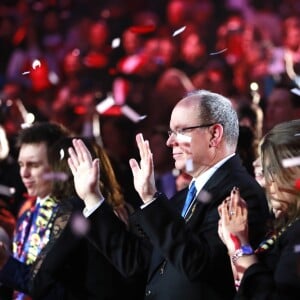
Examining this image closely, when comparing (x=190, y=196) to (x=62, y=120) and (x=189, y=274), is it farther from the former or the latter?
(x=62, y=120)

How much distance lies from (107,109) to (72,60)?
115 cm

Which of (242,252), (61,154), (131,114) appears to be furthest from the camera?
(131,114)

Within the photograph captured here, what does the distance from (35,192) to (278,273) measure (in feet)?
5.30

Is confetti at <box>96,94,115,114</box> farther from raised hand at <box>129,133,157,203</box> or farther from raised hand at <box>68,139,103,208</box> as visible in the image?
raised hand at <box>129,133,157,203</box>

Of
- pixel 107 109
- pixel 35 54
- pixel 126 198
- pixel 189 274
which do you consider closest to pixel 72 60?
pixel 35 54

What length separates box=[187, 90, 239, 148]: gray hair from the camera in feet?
9.61

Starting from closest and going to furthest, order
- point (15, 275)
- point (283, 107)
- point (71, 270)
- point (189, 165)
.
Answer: point (189, 165) → point (71, 270) → point (15, 275) → point (283, 107)

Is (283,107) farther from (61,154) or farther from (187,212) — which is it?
(187,212)

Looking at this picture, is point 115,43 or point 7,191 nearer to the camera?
point 7,191

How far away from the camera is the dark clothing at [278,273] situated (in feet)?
7.68

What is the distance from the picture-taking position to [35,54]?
7527 mm

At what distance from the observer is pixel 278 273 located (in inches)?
93.1

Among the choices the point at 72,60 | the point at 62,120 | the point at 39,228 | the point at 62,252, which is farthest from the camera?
the point at 72,60

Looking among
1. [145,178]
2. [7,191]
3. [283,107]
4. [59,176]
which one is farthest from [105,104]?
[145,178]
